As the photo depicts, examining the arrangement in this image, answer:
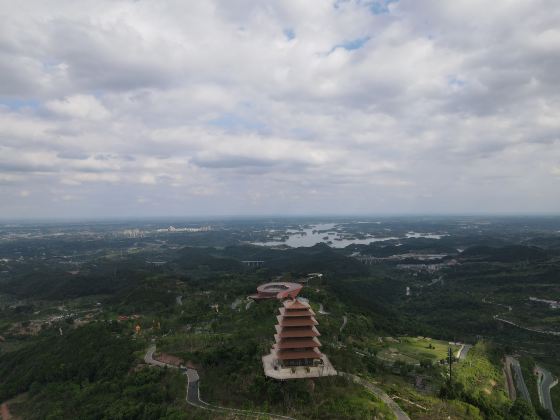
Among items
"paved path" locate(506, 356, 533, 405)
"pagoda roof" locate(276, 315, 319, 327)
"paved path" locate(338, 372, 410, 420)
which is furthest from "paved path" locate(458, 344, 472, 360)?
"pagoda roof" locate(276, 315, 319, 327)

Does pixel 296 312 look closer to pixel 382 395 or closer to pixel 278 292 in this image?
pixel 382 395

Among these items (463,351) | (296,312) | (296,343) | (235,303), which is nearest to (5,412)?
(235,303)

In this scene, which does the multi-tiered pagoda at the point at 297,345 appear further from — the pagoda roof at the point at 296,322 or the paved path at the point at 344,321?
the paved path at the point at 344,321

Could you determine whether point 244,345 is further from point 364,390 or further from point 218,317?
point 218,317

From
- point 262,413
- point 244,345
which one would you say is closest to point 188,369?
point 244,345

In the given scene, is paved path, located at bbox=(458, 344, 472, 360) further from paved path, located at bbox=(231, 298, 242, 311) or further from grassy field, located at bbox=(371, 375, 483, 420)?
paved path, located at bbox=(231, 298, 242, 311)

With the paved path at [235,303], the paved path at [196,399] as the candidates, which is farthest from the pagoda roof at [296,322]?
the paved path at [235,303]
